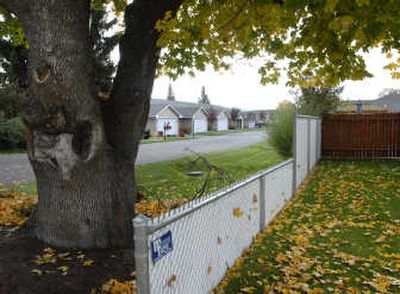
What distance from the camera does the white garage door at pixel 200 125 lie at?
2566 inches

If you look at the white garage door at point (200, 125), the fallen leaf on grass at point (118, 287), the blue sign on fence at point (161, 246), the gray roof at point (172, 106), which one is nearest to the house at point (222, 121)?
the white garage door at point (200, 125)

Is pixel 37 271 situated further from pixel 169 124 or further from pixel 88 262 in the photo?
pixel 169 124

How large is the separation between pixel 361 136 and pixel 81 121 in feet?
46.6

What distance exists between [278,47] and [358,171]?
21.1 feet

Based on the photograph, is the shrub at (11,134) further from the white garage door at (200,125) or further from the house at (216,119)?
the house at (216,119)

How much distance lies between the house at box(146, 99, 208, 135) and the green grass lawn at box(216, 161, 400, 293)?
45.0 metres

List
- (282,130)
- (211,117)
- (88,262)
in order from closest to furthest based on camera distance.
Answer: (88,262)
(282,130)
(211,117)

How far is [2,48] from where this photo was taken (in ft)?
67.0

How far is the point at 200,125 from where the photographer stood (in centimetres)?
6775

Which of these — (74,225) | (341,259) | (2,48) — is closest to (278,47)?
(341,259)

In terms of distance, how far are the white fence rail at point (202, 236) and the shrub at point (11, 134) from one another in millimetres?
21906

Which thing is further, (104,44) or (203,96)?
(203,96)

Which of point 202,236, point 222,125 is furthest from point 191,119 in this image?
point 202,236

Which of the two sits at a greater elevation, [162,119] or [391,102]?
[391,102]
